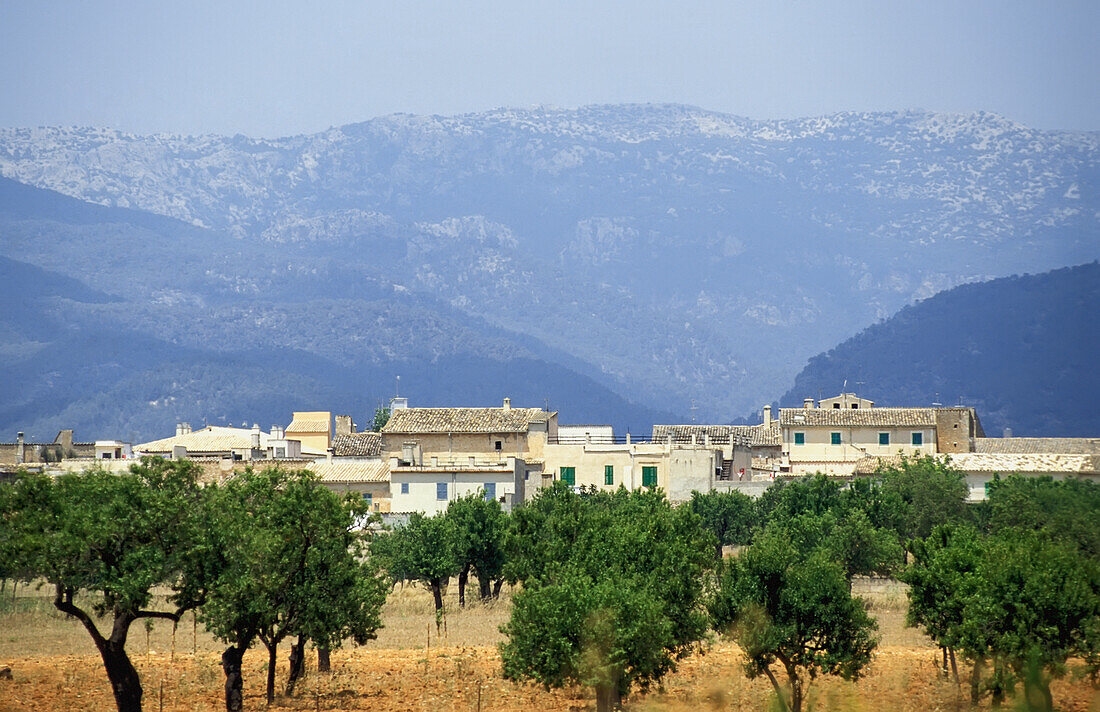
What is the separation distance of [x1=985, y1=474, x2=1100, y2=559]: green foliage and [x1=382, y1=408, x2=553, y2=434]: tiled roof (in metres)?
27.8

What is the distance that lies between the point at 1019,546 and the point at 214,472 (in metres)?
56.2

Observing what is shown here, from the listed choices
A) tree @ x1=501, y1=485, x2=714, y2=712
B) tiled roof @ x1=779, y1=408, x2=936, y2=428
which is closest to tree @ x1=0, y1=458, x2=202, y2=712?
tree @ x1=501, y1=485, x2=714, y2=712

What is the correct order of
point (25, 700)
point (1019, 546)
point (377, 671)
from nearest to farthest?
1. point (25, 700)
2. point (1019, 546)
3. point (377, 671)

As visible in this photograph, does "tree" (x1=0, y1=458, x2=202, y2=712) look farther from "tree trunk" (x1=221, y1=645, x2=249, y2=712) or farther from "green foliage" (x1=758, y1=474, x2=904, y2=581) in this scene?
"green foliage" (x1=758, y1=474, x2=904, y2=581)

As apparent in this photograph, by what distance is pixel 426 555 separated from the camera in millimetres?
64312

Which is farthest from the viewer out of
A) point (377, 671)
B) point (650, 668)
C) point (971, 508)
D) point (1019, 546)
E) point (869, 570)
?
point (971, 508)

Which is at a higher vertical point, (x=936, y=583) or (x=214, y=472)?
(x=214, y=472)

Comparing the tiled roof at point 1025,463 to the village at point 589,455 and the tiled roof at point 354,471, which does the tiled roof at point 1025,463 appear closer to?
the village at point 589,455

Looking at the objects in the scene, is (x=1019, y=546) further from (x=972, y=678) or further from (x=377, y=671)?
(x=377, y=671)

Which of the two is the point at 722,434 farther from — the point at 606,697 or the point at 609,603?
the point at 606,697

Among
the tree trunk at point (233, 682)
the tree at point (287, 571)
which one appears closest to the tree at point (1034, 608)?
the tree at point (287, 571)

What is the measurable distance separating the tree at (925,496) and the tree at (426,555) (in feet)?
69.5

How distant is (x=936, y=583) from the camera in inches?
1745

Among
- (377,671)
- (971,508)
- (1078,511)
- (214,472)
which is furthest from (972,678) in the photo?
(214,472)
